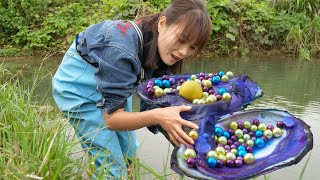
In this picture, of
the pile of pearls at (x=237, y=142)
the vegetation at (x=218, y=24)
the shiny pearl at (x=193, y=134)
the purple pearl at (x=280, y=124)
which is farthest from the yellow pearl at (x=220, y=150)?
the vegetation at (x=218, y=24)

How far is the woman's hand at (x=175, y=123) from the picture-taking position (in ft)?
4.77

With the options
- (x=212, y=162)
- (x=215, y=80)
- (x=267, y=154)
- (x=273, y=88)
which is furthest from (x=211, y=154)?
(x=273, y=88)

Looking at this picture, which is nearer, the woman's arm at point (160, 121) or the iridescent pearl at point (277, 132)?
the woman's arm at point (160, 121)

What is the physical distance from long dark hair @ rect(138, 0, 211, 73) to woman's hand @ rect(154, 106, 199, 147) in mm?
294

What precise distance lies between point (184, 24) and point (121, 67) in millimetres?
303

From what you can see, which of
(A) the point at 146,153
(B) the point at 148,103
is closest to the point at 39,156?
(B) the point at 148,103

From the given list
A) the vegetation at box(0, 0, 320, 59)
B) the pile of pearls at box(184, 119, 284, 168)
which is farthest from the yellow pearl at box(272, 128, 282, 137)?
the vegetation at box(0, 0, 320, 59)

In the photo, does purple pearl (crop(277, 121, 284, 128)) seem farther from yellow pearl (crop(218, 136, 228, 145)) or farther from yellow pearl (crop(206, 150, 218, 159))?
yellow pearl (crop(206, 150, 218, 159))

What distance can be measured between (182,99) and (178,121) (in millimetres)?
338

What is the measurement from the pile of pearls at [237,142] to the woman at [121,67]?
0.09 m

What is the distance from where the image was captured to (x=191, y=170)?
138 cm

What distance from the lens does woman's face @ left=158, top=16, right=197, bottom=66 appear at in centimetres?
162

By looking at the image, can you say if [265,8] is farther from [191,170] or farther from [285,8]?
[191,170]

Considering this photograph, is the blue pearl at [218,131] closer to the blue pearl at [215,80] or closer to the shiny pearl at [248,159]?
the shiny pearl at [248,159]
